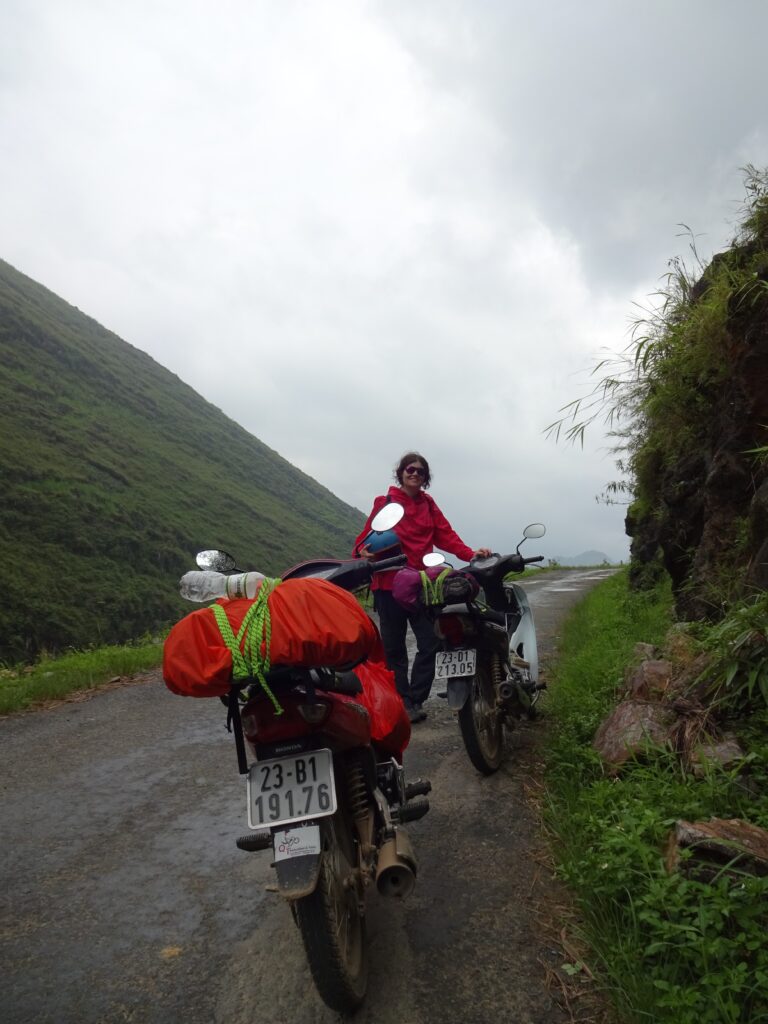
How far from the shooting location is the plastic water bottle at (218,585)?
225cm

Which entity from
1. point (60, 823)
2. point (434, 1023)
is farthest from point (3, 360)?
point (434, 1023)

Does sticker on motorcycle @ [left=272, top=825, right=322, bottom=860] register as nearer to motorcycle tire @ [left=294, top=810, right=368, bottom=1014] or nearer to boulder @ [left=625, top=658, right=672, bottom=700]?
motorcycle tire @ [left=294, top=810, right=368, bottom=1014]

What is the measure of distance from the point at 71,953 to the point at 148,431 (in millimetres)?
36573

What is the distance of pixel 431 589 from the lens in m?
3.80

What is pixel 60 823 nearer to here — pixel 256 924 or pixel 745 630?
pixel 256 924

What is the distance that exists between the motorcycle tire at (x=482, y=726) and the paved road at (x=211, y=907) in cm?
13

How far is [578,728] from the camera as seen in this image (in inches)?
155

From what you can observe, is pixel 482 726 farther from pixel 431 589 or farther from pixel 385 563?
pixel 385 563

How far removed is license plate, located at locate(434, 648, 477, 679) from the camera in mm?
3598

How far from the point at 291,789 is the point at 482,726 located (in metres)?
2.01

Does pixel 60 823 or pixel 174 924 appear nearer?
pixel 174 924

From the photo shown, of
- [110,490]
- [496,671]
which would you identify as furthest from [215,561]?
[110,490]

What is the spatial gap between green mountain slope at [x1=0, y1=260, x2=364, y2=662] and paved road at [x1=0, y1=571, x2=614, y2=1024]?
12.7 meters

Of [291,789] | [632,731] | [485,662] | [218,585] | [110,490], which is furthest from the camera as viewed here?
[110,490]
